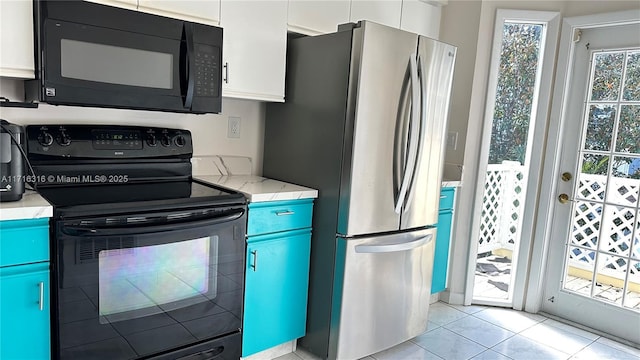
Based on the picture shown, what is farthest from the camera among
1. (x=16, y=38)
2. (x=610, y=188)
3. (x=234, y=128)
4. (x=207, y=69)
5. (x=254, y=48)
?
(x=610, y=188)

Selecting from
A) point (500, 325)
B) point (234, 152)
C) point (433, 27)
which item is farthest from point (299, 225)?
point (433, 27)

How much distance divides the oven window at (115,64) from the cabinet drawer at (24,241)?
0.57 meters

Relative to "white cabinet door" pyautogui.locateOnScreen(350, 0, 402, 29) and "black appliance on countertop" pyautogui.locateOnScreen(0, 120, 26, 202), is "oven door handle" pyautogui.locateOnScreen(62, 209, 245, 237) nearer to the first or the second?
"black appliance on countertop" pyautogui.locateOnScreen(0, 120, 26, 202)

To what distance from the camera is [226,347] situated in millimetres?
2068

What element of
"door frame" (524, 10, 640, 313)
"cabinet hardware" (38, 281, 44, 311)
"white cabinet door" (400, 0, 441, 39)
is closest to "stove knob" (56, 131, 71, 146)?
"cabinet hardware" (38, 281, 44, 311)

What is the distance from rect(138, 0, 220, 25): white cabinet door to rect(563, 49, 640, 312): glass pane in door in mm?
2300

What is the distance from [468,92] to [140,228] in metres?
2.30

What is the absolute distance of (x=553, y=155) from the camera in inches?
116

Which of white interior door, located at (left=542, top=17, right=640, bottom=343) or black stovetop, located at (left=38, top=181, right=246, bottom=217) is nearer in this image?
black stovetop, located at (left=38, top=181, right=246, bottom=217)

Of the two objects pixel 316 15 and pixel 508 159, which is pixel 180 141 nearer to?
pixel 316 15

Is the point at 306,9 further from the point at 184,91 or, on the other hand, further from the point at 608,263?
the point at 608,263

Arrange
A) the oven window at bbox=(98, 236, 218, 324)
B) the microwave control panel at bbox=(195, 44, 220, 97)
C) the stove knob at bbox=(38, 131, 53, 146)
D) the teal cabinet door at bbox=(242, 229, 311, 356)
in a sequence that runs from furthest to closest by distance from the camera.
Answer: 1. the teal cabinet door at bbox=(242, 229, 311, 356)
2. the microwave control panel at bbox=(195, 44, 220, 97)
3. the stove knob at bbox=(38, 131, 53, 146)
4. the oven window at bbox=(98, 236, 218, 324)

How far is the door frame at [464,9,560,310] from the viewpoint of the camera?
115 inches

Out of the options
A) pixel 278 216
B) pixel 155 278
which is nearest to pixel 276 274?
pixel 278 216
